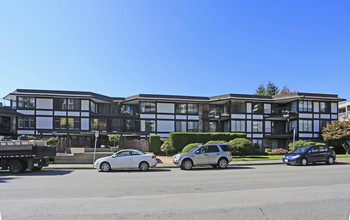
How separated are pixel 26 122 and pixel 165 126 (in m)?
19.3

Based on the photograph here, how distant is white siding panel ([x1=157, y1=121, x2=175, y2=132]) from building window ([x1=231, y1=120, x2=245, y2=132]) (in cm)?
904

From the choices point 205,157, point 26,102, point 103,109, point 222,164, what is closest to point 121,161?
point 205,157

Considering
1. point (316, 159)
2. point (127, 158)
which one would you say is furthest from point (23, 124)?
point (316, 159)

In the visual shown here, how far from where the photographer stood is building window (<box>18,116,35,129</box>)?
33.5m

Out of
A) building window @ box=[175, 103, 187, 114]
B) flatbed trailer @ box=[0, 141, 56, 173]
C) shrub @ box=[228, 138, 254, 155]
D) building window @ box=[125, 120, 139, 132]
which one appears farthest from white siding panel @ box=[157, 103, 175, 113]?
flatbed trailer @ box=[0, 141, 56, 173]

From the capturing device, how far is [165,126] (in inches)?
1447

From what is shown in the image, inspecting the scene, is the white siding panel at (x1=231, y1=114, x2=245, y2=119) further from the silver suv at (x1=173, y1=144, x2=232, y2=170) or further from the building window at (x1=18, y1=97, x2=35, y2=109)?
the building window at (x1=18, y1=97, x2=35, y2=109)

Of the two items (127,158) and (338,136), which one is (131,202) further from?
(338,136)

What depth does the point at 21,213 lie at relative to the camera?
19.3ft

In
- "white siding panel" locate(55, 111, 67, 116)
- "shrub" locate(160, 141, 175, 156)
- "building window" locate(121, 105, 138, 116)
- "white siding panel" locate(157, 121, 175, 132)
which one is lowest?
"shrub" locate(160, 141, 175, 156)

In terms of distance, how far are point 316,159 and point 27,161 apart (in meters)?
20.2

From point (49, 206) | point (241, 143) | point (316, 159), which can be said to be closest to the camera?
point (49, 206)

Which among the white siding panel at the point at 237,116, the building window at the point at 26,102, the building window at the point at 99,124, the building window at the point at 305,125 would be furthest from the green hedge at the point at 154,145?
the building window at the point at 305,125

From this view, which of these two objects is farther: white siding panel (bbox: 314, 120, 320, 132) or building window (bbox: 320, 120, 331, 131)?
building window (bbox: 320, 120, 331, 131)
